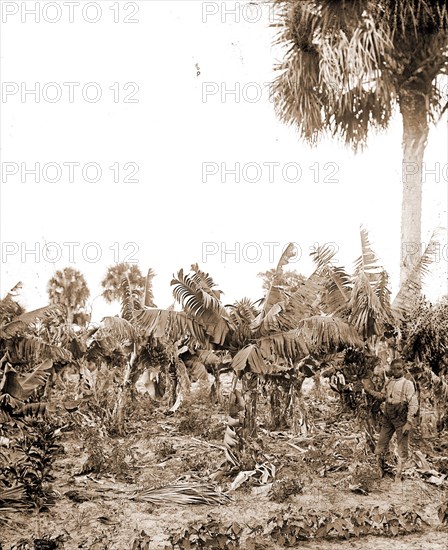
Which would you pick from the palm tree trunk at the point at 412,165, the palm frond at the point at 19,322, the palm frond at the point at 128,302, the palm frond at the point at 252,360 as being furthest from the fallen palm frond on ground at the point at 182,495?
the palm tree trunk at the point at 412,165

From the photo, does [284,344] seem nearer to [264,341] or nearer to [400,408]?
[264,341]

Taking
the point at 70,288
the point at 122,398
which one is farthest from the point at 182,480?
the point at 70,288

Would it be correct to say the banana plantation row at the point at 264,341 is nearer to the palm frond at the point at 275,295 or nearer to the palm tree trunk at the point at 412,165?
the palm frond at the point at 275,295

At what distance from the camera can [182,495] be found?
27.6ft

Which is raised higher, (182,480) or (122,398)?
(122,398)

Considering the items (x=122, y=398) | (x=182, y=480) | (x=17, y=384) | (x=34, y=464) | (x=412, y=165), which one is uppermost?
(x=412, y=165)

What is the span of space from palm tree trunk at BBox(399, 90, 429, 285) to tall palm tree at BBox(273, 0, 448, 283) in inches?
1.0

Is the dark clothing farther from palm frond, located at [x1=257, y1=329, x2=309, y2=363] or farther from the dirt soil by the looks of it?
palm frond, located at [x1=257, y1=329, x2=309, y2=363]

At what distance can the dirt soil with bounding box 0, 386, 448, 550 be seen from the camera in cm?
708

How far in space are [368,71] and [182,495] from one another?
10.8 metres

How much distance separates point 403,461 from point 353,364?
1.88 metres

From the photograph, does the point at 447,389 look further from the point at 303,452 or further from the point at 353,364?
the point at 303,452

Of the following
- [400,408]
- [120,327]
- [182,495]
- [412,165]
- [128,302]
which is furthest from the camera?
[412,165]

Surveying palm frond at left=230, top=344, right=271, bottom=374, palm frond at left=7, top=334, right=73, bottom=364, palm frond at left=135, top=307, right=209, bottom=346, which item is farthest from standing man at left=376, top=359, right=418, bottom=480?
palm frond at left=7, top=334, right=73, bottom=364
